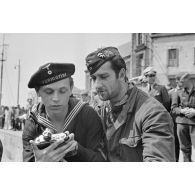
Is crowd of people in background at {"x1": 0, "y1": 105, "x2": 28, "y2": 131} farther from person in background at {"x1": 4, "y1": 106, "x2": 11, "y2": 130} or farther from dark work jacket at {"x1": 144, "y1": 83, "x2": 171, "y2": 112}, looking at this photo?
dark work jacket at {"x1": 144, "y1": 83, "x2": 171, "y2": 112}

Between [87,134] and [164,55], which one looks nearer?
[87,134]

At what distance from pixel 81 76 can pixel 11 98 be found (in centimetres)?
49

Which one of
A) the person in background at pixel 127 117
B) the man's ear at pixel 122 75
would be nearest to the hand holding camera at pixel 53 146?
the person in background at pixel 127 117

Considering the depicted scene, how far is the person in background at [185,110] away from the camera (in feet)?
7.60

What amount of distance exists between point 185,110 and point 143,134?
45.8 inches

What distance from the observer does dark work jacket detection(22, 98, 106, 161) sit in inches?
54.9

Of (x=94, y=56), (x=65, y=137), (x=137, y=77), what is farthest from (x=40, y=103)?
(x=137, y=77)

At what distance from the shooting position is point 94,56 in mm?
1456

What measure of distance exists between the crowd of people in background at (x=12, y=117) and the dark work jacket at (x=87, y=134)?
26cm

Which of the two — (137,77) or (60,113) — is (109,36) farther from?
(60,113)

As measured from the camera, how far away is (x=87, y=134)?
1424 mm

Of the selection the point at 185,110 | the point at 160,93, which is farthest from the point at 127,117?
the point at 185,110

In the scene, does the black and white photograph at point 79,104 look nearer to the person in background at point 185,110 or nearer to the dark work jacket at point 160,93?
the dark work jacket at point 160,93

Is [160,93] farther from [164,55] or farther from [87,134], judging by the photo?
[87,134]
